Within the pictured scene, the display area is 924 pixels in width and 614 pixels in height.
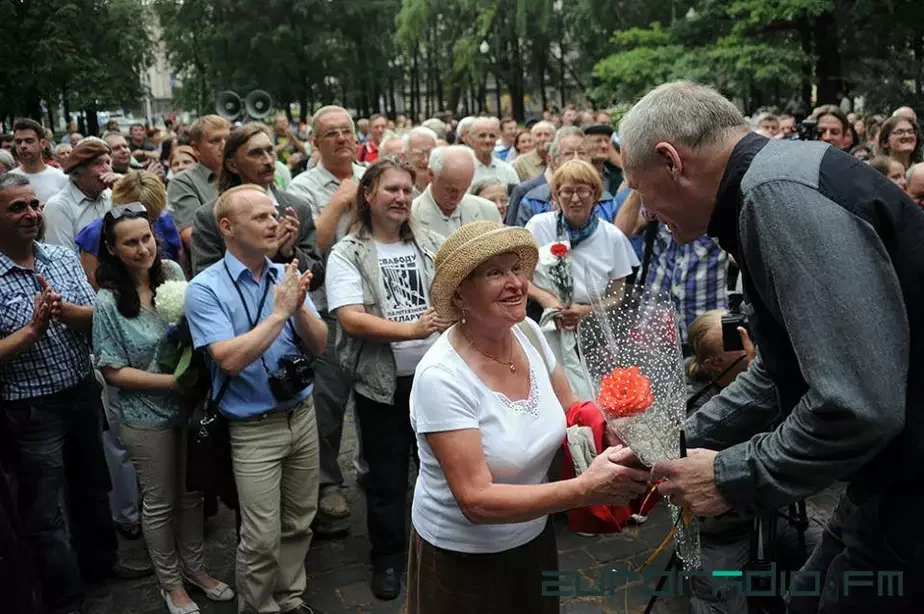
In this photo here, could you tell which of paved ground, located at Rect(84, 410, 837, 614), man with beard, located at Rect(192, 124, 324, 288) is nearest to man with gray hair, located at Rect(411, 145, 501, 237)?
man with beard, located at Rect(192, 124, 324, 288)

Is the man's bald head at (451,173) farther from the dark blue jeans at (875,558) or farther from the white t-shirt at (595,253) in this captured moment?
the dark blue jeans at (875,558)

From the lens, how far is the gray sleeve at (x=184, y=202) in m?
5.66

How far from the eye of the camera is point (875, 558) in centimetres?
216

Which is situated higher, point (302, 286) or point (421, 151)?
point (421, 151)

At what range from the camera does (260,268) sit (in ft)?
13.4

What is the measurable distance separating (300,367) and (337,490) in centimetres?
178

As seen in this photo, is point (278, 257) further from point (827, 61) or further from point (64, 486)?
point (827, 61)

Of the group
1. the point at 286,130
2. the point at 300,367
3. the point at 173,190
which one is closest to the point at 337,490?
the point at 300,367

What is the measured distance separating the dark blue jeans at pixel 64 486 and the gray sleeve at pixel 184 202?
158 cm

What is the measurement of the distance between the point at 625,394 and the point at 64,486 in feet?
11.0

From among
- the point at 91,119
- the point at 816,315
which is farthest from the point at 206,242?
the point at 91,119

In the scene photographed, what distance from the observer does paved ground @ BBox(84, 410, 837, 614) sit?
4.27m

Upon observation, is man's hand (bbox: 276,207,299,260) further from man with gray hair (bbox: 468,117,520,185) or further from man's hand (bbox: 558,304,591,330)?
man with gray hair (bbox: 468,117,520,185)

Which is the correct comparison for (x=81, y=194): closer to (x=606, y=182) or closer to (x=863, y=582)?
(x=606, y=182)
